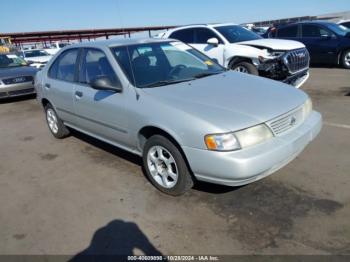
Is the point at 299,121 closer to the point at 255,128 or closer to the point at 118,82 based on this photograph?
the point at 255,128

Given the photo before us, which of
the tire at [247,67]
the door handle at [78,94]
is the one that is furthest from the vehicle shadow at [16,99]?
the door handle at [78,94]

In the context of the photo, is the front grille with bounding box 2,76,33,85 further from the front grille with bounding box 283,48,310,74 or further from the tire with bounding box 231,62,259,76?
the front grille with bounding box 283,48,310,74

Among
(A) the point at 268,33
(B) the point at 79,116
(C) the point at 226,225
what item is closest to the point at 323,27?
(A) the point at 268,33

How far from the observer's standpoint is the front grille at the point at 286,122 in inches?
131

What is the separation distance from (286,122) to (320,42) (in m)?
9.60

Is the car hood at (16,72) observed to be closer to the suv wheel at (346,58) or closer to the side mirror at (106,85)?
the side mirror at (106,85)

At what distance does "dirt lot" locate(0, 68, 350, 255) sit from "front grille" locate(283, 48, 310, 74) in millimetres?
2773

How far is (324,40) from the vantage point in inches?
459

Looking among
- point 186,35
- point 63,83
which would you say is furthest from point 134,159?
point 186,35

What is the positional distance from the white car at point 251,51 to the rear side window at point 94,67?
444cm

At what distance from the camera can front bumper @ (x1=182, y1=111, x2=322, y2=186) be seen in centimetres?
307

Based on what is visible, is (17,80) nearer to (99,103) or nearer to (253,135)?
(99,103)

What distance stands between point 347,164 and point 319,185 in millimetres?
714

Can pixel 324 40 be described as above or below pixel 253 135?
below
